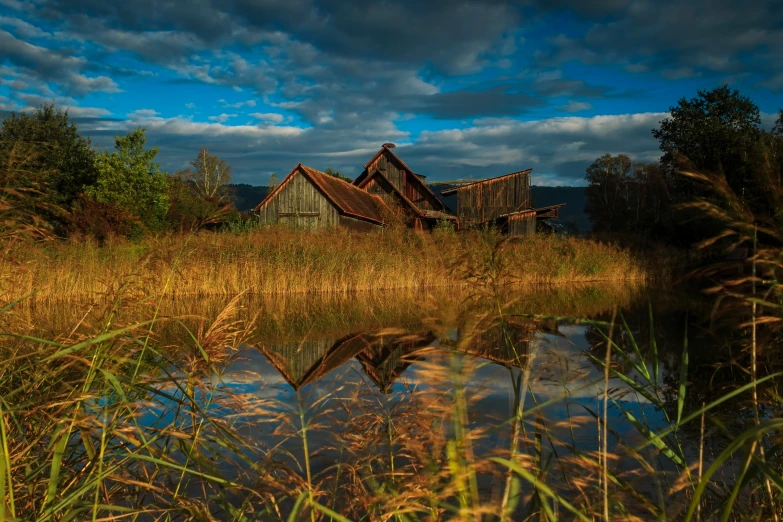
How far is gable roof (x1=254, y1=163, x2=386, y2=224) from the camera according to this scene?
31.8 meters

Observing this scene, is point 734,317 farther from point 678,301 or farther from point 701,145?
point 701,145

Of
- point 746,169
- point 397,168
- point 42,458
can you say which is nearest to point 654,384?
point 42,458

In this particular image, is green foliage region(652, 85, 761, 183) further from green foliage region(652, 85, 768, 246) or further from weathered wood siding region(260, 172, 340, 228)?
weathered wood siding region(260, 172, 340, 228)

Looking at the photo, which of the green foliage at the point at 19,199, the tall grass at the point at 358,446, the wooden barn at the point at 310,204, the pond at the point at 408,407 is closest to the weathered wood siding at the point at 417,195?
the wooden barn at the point at 310,204

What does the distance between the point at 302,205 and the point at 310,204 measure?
0.47 meters

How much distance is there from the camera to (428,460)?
67.4 inches

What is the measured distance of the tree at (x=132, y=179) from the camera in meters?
30.9

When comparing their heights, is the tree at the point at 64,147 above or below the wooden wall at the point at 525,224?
above

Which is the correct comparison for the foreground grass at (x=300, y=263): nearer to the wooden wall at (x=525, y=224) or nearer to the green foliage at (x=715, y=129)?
the green foliage at (x=715, y=129)

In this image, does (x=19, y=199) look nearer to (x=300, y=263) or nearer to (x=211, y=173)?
(x=300, y=263)

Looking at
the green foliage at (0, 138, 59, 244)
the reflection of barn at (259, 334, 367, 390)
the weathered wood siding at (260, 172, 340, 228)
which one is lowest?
the reflection of barn at (259, 334, 367, 390)

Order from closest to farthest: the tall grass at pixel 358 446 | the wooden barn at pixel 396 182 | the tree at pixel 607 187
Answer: the tall grass at pixel 358 446
the wooden barn at pixel 396 182
the tree at pixel 607 187

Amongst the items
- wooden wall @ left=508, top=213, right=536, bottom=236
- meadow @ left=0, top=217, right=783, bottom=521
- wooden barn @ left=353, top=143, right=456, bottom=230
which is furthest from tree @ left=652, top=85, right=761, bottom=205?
wooden barn @ left=353, top=143, right=456, bottom=230

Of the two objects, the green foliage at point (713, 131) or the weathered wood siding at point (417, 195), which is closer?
the green foliage at point (713, 131)
